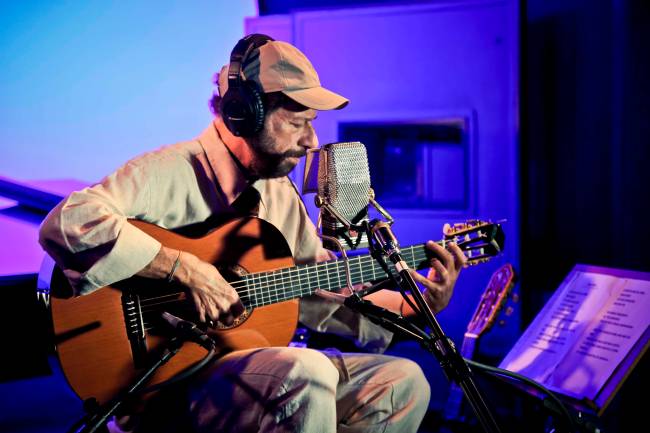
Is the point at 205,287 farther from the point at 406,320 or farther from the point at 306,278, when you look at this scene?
the point at 406,320

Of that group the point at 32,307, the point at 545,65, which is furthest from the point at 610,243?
the point at 32,307

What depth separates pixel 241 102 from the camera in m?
1.79

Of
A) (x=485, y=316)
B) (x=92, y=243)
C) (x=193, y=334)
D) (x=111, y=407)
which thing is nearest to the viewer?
(x=111, y=407)

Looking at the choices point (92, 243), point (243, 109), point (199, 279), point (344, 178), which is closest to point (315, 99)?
point (243, 109)

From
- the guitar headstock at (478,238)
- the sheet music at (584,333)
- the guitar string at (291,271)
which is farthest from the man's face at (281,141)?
the sheet music at (584,333)

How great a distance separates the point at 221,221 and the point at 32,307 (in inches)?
29.7

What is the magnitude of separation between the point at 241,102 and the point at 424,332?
92cm

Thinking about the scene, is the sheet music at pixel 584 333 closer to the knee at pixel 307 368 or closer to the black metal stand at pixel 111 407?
the knee at pixel 307 368

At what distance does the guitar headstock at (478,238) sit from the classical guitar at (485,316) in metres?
0.37

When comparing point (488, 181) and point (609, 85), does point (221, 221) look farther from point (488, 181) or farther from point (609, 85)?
point (609, 85)

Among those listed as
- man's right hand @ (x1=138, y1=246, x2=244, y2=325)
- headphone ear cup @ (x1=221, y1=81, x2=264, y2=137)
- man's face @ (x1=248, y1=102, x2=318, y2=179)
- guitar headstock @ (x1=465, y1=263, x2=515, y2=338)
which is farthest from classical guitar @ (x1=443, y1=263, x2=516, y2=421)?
headphone ear cup @ (x1=221, y1=81, x2=264, y2=137)

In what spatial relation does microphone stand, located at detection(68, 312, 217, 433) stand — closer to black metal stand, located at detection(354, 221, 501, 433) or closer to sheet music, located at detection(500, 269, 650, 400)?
black metal stand, located at detection(354, 221, 501, 433)

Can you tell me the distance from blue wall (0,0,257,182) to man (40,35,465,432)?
0.53 m

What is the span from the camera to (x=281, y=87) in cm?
186
